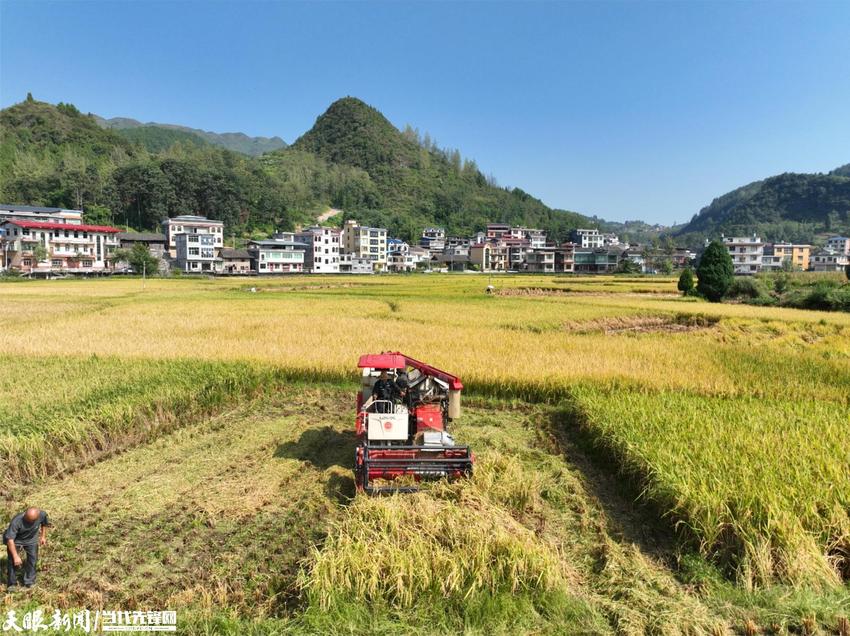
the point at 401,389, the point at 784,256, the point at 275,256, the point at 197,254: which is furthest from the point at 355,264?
the point at 401,389

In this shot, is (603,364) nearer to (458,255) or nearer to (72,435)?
(72,435)

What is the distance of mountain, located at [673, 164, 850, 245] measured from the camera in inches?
5906

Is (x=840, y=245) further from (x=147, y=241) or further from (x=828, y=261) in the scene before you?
(x=147, y=241)

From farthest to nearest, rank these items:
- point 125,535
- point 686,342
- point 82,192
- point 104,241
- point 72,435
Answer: point 82,192, point 104,241, point 686,342, point 72,435, point 125,535

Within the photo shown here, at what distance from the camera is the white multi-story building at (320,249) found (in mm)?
83062

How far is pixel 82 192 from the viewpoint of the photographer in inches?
3073

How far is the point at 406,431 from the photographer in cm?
693

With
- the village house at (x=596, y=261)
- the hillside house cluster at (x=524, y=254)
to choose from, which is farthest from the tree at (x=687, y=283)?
the village house at (x=596, y=261)

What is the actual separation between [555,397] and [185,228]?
262ft

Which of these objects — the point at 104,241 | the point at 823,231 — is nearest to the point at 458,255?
the point at 104,241

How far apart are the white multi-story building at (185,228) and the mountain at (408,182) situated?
43.8m

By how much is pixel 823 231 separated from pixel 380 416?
193692mm

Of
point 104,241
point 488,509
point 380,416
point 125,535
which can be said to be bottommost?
point 125,535

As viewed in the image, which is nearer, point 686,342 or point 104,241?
point 686,342
